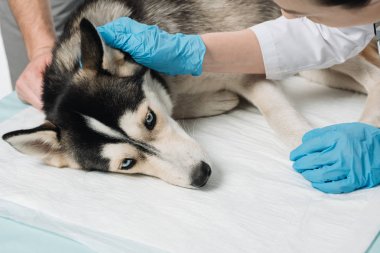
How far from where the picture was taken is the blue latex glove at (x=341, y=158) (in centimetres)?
197

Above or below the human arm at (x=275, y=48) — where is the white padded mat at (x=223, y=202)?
below

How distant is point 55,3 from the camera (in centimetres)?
326

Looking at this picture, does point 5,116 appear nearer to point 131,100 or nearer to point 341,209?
point 131,100

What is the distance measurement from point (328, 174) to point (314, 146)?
0.13m

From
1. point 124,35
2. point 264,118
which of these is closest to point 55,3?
point 124,35

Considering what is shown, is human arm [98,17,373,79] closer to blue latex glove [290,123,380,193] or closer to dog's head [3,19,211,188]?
dog's head [3,19,211,188]

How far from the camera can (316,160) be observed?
6.73 ft

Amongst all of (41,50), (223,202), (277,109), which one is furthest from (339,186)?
(41,50)

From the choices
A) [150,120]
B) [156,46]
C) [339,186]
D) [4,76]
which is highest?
[156,46]

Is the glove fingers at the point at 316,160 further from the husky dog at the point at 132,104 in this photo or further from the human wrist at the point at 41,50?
the human wrist at the point at 41,50


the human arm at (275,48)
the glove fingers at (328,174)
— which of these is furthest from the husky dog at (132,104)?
the glove fingers at (328,174)

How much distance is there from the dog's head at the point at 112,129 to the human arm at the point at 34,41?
1.27ft

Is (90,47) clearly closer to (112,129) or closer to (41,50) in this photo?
(112,129)

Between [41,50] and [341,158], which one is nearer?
[341,158]
